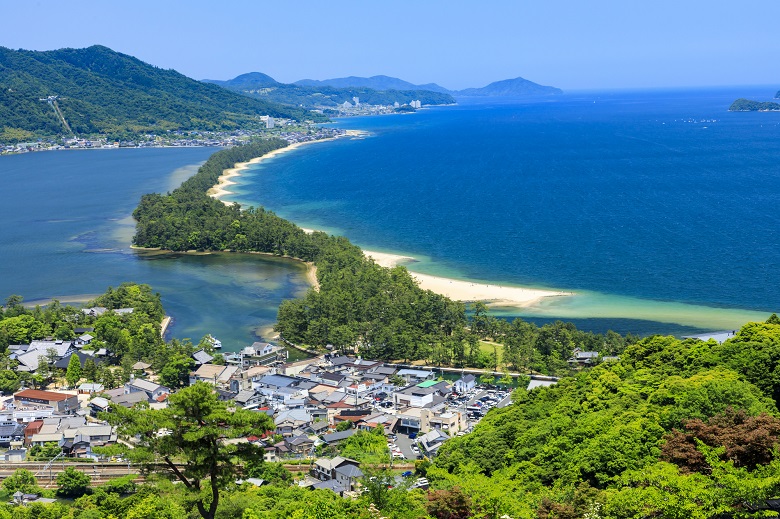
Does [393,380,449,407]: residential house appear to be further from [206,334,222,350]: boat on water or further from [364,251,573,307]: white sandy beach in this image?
[364,251,573,307]: white sandy beach

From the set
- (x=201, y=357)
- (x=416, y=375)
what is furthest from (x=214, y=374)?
(x=416, y=375)

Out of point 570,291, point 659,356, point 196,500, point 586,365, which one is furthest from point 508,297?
point 196,500

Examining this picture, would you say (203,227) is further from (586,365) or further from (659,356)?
(659,356)

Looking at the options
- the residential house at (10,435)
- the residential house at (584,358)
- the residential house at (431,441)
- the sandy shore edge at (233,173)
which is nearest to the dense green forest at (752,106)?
the sandy shore edge at (233,173)

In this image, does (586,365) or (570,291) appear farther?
(570,291)

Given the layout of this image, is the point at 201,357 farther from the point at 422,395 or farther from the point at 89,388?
the point at 422,395

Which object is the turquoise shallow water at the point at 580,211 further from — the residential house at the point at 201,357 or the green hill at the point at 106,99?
the green hill at the point at 106,99

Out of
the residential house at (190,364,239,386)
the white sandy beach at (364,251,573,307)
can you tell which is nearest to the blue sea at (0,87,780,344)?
the white sandy beach at (364,251,573,307)
